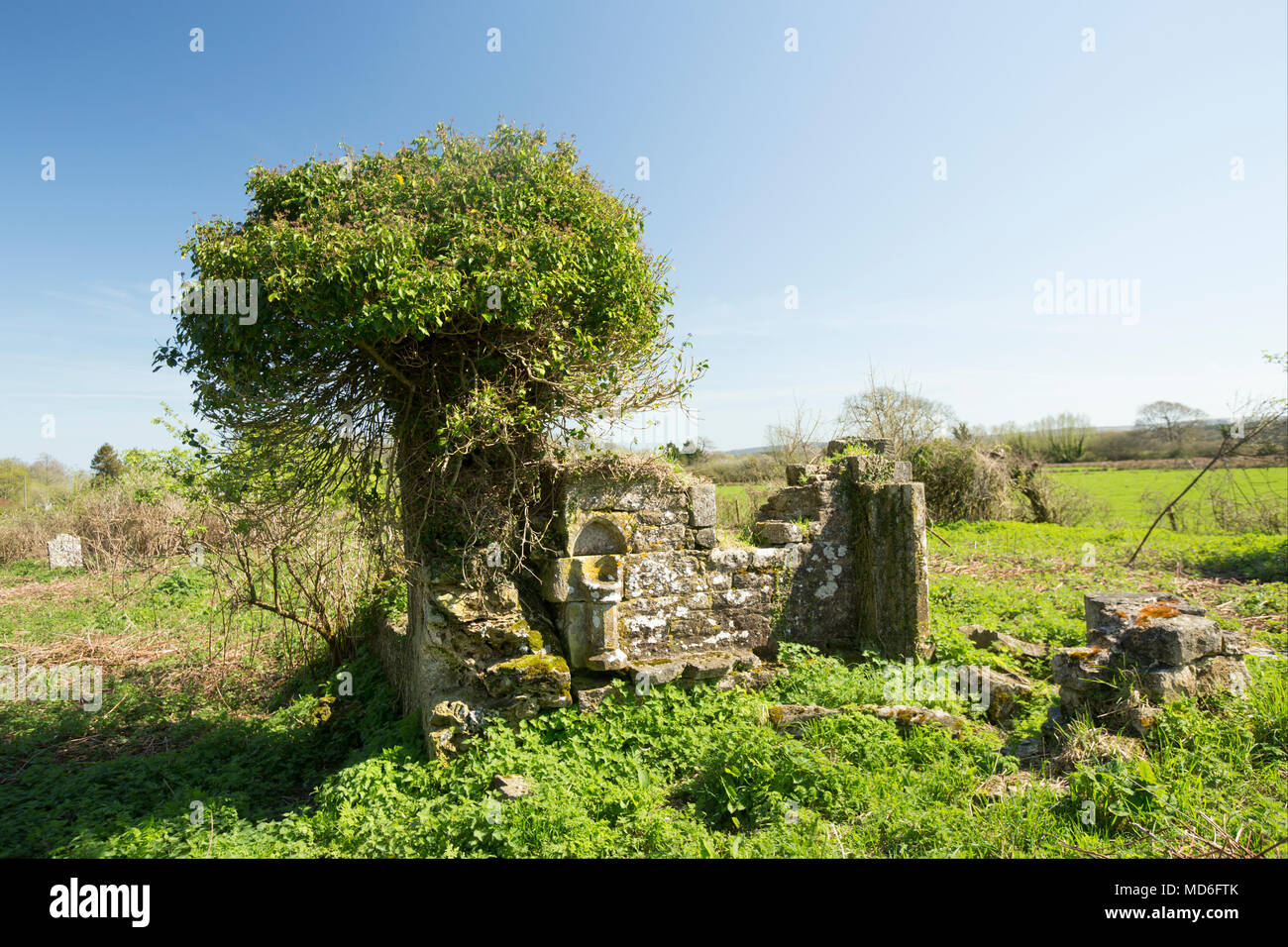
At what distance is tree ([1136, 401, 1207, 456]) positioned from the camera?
2998 cm

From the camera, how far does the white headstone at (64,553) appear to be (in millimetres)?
17250

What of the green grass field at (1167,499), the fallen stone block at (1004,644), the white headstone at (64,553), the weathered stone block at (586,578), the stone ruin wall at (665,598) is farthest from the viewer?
the white headstone at (64,553)

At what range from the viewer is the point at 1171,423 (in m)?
30.7

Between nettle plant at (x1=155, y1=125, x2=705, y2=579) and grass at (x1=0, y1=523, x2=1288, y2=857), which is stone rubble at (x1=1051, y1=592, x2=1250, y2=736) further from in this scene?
nettle plant at (x1=155, y1=125, x2=705, y2=579)

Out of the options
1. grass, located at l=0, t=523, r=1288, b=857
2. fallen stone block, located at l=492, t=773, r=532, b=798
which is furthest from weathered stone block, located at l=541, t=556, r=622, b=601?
fallen stone block, located at l=492, t=773, r=532, b=798

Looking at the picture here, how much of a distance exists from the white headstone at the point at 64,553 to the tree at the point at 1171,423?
41.6 m

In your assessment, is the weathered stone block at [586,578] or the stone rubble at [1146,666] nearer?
the stone rubble at [1146,666]

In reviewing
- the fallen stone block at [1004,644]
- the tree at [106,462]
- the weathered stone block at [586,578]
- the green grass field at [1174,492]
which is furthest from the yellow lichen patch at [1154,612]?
the tree at [106,462]

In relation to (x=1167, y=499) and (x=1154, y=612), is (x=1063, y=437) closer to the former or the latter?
(x=1167, y=499)

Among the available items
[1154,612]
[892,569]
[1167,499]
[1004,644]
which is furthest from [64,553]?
[1167,499]

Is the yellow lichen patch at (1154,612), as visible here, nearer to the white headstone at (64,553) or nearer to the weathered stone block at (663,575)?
the weathered stone block at (663,575)

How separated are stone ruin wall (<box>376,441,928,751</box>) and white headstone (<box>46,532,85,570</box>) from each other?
1549cm

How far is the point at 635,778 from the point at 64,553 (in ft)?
65.8
